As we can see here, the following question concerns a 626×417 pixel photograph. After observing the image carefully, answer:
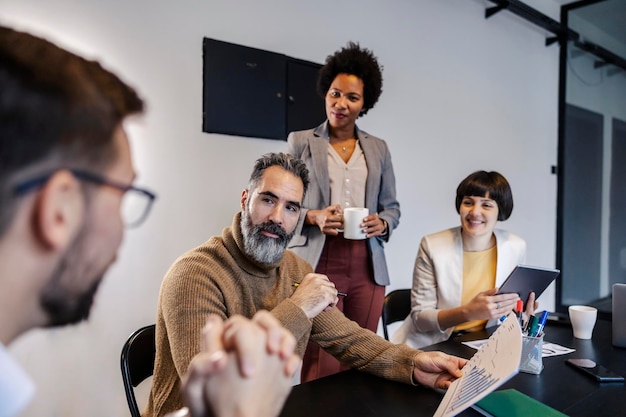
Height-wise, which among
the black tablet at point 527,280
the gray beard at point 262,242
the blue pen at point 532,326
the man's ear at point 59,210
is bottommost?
the blue pen at point 532,326

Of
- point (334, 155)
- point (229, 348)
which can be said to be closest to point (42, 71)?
point (229, 348)

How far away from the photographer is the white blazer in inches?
63.2

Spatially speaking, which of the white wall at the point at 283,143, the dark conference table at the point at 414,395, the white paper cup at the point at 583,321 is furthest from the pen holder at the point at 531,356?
the white wall at the point at 283,143

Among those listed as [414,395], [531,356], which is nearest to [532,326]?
[531,356]

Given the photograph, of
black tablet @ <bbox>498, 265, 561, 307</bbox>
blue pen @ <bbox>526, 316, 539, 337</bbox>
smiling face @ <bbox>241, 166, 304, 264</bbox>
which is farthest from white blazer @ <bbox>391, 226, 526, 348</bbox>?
smiling face @ <bbox>241, 166, 304, 264</bbox>

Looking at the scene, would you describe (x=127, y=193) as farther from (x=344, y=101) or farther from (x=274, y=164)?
(x=344, y=101)

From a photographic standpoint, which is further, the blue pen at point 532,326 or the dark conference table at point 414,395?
the blue pen at point 532,326

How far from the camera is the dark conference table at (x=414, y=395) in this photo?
81 centimetres

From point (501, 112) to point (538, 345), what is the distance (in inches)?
118

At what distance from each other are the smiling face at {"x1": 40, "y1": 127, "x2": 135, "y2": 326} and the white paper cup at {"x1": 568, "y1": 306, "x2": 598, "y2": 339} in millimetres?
1392

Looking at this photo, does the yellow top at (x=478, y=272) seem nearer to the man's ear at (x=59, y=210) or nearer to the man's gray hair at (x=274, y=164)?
the man's gray hair at (x=274, y=164)

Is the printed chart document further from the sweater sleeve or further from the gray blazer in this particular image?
the gray blazer

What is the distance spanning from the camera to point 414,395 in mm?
895

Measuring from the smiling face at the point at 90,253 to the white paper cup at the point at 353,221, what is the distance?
3.90ft
